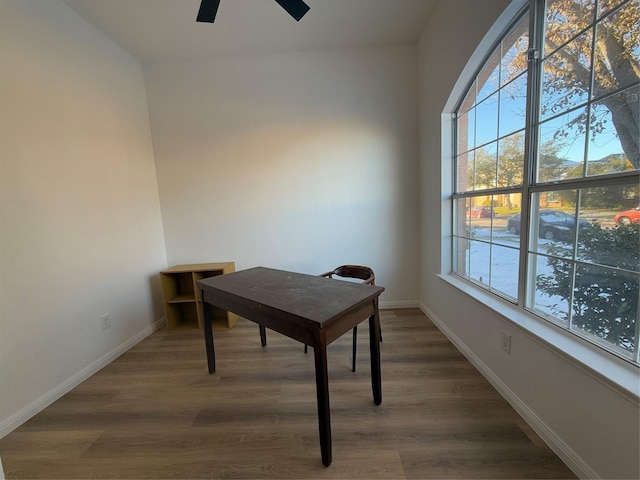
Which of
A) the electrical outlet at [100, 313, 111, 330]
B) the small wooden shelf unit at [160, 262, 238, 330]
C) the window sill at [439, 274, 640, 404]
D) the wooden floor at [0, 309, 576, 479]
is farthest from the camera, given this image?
the small wooden shelf unit at [160, 262, 238, 330]

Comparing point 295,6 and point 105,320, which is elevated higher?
point 295,6

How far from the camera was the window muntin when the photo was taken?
40.4 inches

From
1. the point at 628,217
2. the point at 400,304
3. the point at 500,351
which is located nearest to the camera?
the point at 628,217

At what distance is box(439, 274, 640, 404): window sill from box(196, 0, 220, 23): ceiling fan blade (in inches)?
102

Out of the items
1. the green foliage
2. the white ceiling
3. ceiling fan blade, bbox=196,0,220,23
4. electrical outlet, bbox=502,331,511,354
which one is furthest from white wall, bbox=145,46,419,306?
the green foliage

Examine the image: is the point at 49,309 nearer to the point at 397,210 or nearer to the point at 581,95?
the point at 397,210

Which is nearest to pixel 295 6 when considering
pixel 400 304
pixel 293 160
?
pixel 293 160

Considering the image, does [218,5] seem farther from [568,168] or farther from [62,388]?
[62,388]

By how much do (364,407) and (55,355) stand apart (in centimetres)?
223

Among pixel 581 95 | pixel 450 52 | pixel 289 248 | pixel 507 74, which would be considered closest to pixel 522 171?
pixel 581 95

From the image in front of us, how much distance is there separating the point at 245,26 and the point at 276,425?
10.7 ft

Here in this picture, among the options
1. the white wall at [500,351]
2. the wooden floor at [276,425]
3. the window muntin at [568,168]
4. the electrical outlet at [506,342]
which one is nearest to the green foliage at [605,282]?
the window muntin at [568,168]

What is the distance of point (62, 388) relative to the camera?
180 centimetres

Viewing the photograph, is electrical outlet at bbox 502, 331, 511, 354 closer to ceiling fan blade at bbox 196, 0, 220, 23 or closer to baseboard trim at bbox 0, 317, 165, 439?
ceiling fan blade at bbox 196, 0, 220, 23
